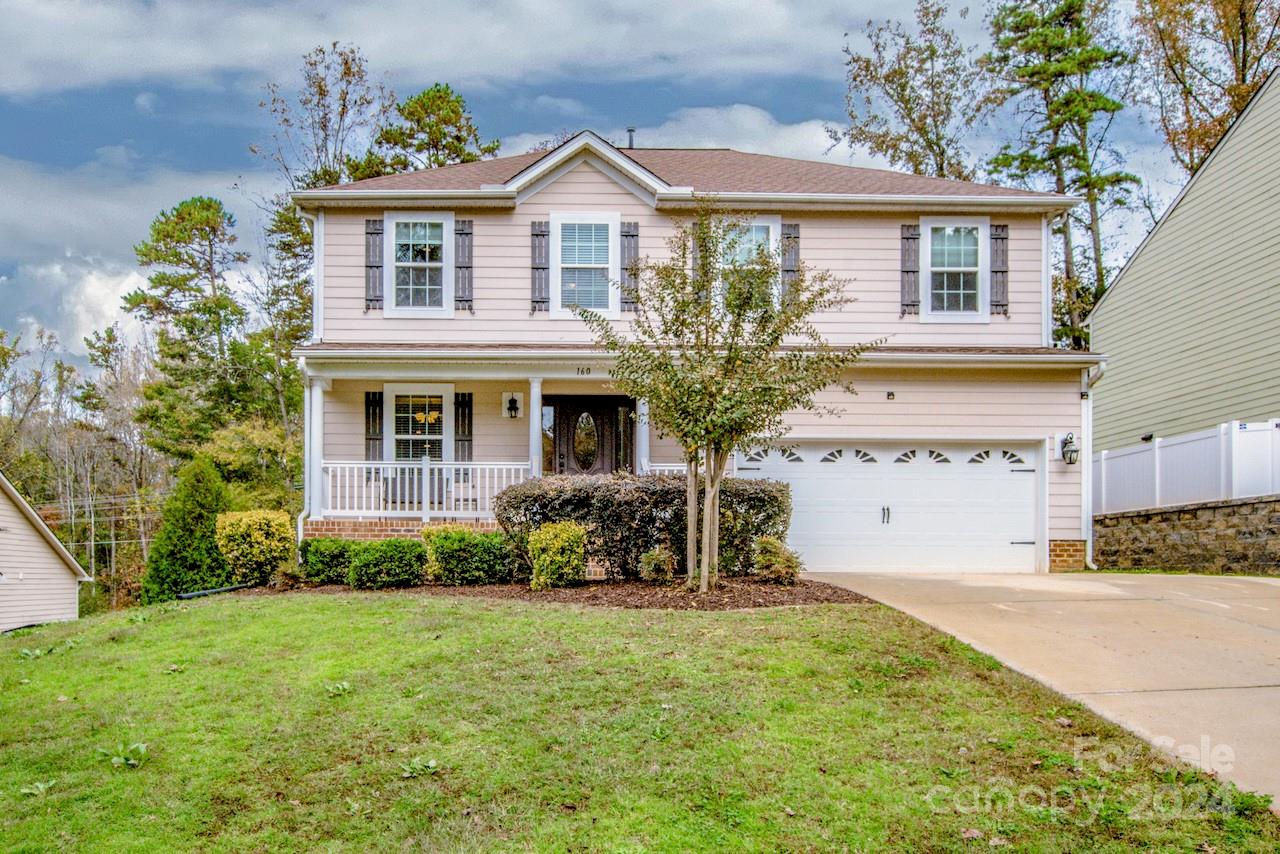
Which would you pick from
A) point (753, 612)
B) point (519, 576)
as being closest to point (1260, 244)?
point (753, 612)

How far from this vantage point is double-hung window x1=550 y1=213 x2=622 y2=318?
42.8 feet

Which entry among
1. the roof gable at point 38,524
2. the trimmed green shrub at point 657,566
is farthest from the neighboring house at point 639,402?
Result: the roof gable at point 38,524

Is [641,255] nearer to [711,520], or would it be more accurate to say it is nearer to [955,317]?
[955,317]

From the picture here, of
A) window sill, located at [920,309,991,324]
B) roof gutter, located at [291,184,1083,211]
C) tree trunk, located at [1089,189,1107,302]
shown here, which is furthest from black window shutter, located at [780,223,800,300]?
tree trunk, located at [1089,189,1107,302]

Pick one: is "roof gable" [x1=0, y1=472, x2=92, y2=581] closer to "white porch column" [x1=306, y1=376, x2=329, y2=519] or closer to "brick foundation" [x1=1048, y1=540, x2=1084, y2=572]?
"white porch column" [x1=306, y1=376, x2=329, y2=519]

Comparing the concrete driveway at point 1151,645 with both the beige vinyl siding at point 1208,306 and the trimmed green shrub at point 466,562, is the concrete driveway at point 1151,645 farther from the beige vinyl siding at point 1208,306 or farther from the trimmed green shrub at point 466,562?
the beige vinyl siding at point 1208,306

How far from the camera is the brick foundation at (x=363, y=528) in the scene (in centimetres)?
1159

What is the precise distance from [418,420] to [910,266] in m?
7.73

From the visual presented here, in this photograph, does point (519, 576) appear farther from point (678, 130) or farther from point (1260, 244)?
point (678, 130)

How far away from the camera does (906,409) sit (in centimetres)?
1261

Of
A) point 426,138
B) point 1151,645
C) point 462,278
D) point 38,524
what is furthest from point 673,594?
point 38,524

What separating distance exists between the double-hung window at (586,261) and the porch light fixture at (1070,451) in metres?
6.66

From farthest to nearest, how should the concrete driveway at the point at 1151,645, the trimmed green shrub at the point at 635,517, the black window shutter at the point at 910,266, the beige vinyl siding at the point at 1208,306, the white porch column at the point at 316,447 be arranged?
the beige vinyl siding at the point at 1208,306 < the black window shutter at the point at 910,266 < the white porch column at the point at 316,447 < the trimmed green shrub at the point at 635,517 < the concrete driveway at the point at 1151,645

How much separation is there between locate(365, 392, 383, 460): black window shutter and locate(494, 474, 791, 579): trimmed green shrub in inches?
164
